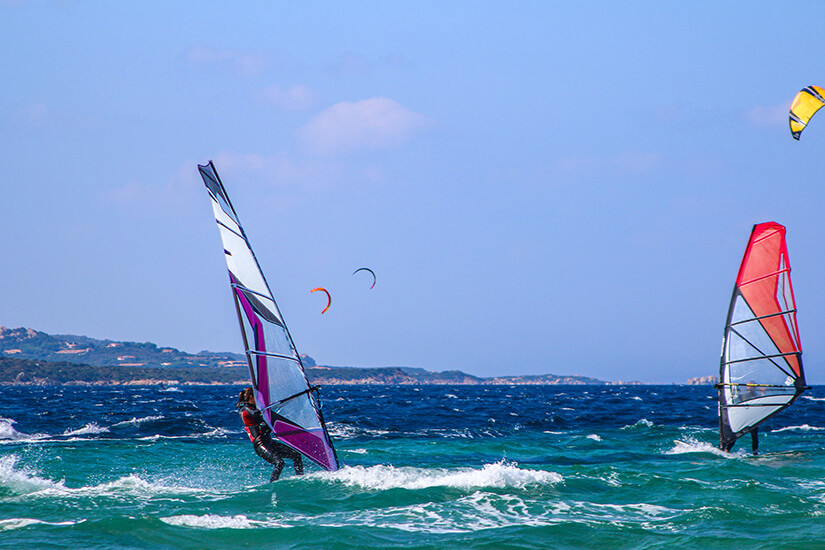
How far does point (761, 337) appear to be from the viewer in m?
16.2

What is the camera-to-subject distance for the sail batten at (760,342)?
1598 cm

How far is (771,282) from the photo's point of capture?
1602cm

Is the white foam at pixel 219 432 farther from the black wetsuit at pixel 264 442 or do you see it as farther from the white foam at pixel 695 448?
the white foam at pixel 695 448

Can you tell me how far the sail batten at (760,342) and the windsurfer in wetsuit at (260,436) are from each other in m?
9.97

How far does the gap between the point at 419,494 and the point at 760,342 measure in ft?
30.5

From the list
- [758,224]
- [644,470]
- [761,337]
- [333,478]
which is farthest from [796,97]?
[333,478]

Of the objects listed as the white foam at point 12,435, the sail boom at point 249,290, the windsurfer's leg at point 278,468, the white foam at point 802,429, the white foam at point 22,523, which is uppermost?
the sail boom at point 249,290

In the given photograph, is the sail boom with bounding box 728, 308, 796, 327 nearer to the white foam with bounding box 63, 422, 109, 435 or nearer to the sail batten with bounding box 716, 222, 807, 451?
the sail batten with bounding box 716, 222, 807, 451

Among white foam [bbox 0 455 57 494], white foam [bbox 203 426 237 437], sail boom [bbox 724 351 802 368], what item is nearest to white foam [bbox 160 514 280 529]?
white foam [bbox 0 455 57 494]

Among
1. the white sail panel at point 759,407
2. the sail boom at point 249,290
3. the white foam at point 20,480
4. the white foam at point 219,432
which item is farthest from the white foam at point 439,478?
the white foam at point 219,432

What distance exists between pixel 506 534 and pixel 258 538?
2.95 meters

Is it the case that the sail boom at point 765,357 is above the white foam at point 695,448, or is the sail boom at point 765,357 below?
above

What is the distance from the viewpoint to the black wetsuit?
11438 millimetres

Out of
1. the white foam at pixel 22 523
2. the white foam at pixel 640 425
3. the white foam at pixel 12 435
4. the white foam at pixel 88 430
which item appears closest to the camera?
the white foam at pixel 22 523
